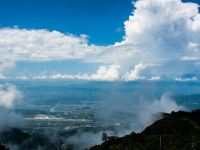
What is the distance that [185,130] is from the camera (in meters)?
154

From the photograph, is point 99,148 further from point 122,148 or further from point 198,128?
point 198,128

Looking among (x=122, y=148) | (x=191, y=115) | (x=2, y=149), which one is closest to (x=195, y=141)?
(x=122, y=148)

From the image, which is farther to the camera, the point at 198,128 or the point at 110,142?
the point at 198,128

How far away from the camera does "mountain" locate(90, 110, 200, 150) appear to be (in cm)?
12106

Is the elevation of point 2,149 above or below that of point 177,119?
below

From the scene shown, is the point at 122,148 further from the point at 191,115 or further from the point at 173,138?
the point at 191,115

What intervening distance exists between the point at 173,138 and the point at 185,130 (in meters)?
24.0

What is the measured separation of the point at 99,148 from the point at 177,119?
4447cm

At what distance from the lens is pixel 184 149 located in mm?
115500

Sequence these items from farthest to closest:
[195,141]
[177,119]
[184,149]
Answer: [177,119]
[195,141]
[184,149]

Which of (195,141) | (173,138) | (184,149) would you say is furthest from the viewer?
(173,138)

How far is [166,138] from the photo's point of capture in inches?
5202

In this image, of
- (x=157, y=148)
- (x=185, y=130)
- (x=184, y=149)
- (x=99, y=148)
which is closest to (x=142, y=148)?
(x=157, y=148)

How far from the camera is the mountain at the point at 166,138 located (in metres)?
Result: 121
